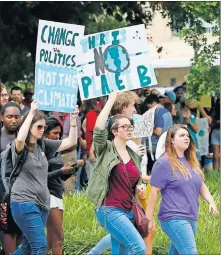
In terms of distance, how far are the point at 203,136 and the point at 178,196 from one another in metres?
9.78

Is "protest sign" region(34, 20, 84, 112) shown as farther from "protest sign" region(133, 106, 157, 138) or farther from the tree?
the tree

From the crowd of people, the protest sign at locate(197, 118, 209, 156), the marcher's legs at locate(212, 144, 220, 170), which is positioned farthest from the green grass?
the marcher's legs at locate(212, 144, 220, 170)

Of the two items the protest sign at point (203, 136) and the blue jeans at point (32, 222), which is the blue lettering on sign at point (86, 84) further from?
the protest sign at point (203, 136)

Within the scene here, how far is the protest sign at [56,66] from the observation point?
995 cm

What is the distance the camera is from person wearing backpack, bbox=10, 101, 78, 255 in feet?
29.7

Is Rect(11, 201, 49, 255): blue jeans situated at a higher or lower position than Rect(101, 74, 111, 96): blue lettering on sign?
lower

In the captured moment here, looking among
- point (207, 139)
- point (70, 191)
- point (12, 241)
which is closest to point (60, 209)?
point (12, 241)

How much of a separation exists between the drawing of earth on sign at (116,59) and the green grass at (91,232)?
6.15 ft

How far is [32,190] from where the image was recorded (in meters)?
9.09

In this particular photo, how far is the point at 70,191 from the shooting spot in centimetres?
1343

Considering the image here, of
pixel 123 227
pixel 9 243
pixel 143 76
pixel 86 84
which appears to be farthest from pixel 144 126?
pixel 9 243

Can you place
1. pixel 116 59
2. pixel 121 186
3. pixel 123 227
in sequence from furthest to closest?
pixel 116 59 → pixel 121 186 → pixel 123 227

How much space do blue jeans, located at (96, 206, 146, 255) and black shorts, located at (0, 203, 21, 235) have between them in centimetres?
124

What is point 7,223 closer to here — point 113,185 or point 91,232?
point 91,232
